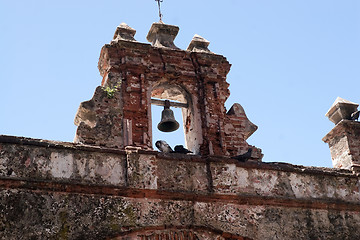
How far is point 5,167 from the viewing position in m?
8.27

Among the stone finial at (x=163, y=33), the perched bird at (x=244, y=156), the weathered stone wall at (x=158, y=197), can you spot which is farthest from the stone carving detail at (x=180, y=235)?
the stone finial at (x=163, y=33)

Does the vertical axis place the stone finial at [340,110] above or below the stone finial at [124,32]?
below

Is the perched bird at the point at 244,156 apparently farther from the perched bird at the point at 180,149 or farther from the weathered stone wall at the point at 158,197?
the perched bird at the point at 180,149

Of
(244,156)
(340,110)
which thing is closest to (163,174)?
(244,156)

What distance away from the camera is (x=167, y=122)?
10.1 metres

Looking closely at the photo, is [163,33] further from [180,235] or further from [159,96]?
[180,235]

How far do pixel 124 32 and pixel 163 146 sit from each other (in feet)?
7.06

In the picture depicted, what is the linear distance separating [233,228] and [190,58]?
120 inches

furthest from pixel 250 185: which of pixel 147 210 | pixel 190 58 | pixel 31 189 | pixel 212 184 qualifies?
pixel 31 189

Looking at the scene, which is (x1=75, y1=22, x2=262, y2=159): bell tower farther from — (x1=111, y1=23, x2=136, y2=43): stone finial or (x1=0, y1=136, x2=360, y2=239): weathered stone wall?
(x1=0, y1=136, x2=360, y2=239): weathered stone wall

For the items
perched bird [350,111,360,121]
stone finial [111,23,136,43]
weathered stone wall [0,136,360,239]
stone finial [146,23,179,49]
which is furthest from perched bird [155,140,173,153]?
perched bird [350,111,360,121]

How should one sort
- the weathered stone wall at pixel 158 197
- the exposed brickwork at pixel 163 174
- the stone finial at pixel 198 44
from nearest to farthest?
the weathered stone wall at pixel 158 197 < the exposed brickwork at pixel 163 174 < the stone finial at pixel 198 44

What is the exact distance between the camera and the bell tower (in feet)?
31.1

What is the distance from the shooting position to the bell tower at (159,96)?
9484mm
